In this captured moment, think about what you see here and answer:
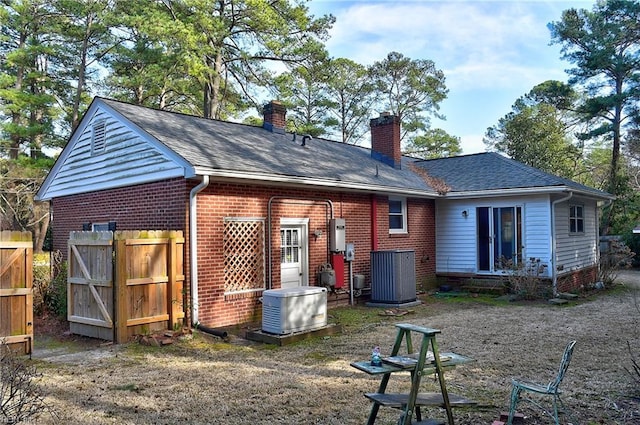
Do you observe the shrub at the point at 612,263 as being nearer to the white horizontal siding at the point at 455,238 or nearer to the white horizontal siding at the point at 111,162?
the white horizontal siding at the point at 455,238

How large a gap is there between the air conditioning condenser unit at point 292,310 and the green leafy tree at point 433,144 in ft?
91.0

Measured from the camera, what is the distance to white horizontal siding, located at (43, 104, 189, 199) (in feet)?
31.0

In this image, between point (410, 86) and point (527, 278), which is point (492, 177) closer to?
point (527, 278)

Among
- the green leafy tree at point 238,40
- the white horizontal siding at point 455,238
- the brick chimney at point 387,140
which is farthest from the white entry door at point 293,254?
the green leafy tree at point 238,40

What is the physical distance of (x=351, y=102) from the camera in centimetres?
3394

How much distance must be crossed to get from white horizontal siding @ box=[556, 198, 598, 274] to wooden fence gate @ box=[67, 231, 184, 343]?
1035 cm

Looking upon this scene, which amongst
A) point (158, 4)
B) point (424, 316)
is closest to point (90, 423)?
point (424, 316)

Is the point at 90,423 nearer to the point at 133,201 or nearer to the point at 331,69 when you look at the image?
the point at 133,201

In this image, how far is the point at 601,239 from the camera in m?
23.7

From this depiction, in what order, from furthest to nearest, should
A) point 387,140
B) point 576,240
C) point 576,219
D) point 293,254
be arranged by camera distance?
point 387,140, point 576,219, point 576,240, point 293,254

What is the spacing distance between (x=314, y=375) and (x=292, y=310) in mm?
2119

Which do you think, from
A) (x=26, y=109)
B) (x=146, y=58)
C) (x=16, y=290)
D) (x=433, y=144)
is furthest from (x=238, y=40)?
(x=16, y=290)

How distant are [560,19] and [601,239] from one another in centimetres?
1334

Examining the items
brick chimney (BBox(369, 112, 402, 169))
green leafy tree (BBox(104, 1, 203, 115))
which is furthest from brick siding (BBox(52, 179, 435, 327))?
green leafy tree (BBox(104, 1, 203, 115))
